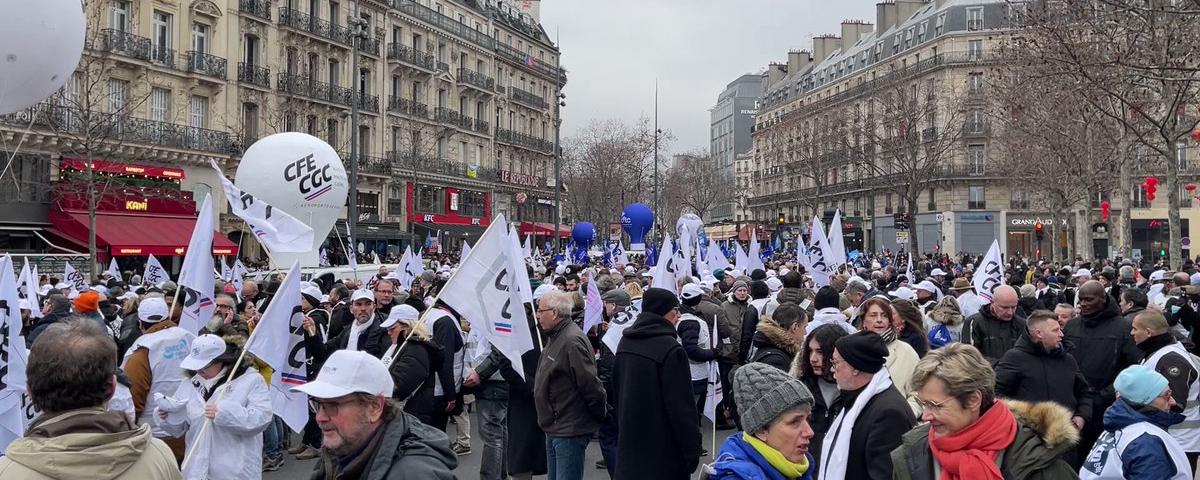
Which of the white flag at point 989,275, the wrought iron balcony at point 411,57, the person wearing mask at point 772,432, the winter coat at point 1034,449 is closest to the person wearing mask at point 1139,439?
the winter coat at point 1034,449

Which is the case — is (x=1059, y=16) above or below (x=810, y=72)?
below

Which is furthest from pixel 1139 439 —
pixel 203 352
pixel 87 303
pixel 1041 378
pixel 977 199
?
pixel 977 199

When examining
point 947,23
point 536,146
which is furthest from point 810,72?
point 536,146

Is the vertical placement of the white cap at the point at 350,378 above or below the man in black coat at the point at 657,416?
above

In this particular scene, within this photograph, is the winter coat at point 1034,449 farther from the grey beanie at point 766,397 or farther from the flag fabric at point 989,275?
the flag fabric at point 989,275

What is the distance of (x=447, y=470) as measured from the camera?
125 inches

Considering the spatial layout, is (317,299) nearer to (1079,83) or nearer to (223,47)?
(1079,83)

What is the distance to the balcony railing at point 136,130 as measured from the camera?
26.8 m

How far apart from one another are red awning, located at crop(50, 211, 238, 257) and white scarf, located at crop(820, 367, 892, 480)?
27.2 m

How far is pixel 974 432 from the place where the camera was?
3418 millimetres

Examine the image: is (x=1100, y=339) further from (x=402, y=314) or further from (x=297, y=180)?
(x=297, y=180)

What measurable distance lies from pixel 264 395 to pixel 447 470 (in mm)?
2707

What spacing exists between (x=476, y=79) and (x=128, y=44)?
83.8 ft

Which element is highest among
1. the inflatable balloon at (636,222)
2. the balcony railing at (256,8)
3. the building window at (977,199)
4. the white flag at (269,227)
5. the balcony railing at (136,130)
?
the balcony railing at (256,8)
